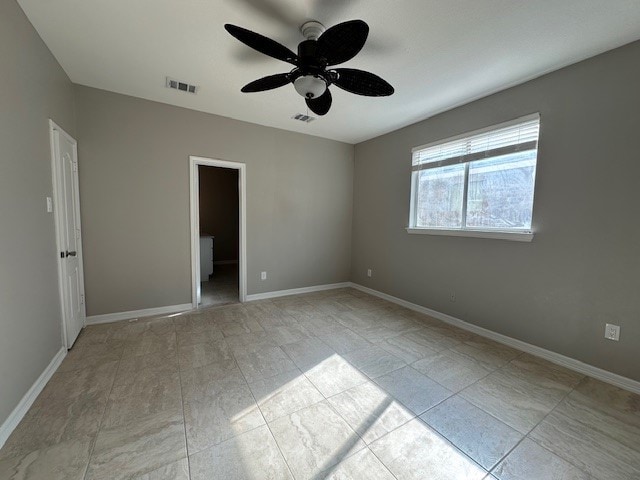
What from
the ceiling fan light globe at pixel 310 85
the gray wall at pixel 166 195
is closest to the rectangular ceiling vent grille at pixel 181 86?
the gray wall at pixel 166 195

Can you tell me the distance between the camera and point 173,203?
335cm

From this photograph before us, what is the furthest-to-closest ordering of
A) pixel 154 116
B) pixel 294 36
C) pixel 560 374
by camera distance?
pixel 154 116 → pixel 560 374 → pixel 294 36

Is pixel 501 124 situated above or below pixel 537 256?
above

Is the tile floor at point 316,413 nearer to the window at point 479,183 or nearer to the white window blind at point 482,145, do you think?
the window at point 479,183

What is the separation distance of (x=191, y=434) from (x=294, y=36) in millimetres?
2814

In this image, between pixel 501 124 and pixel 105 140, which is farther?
pixel 105 140

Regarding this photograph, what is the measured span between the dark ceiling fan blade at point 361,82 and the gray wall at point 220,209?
5301 millimetres

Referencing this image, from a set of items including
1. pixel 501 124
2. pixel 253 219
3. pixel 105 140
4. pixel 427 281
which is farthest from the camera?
pixel 253 219

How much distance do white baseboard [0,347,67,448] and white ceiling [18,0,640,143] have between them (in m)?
2.60

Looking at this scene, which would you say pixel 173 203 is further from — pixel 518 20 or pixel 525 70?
pixel 525 70

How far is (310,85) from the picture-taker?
1.88m

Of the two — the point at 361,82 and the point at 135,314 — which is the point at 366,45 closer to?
the point at 361,82

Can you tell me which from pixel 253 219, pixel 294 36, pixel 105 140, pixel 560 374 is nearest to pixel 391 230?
pixel 253 219

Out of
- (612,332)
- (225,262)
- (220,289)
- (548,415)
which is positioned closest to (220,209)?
(225,262)
